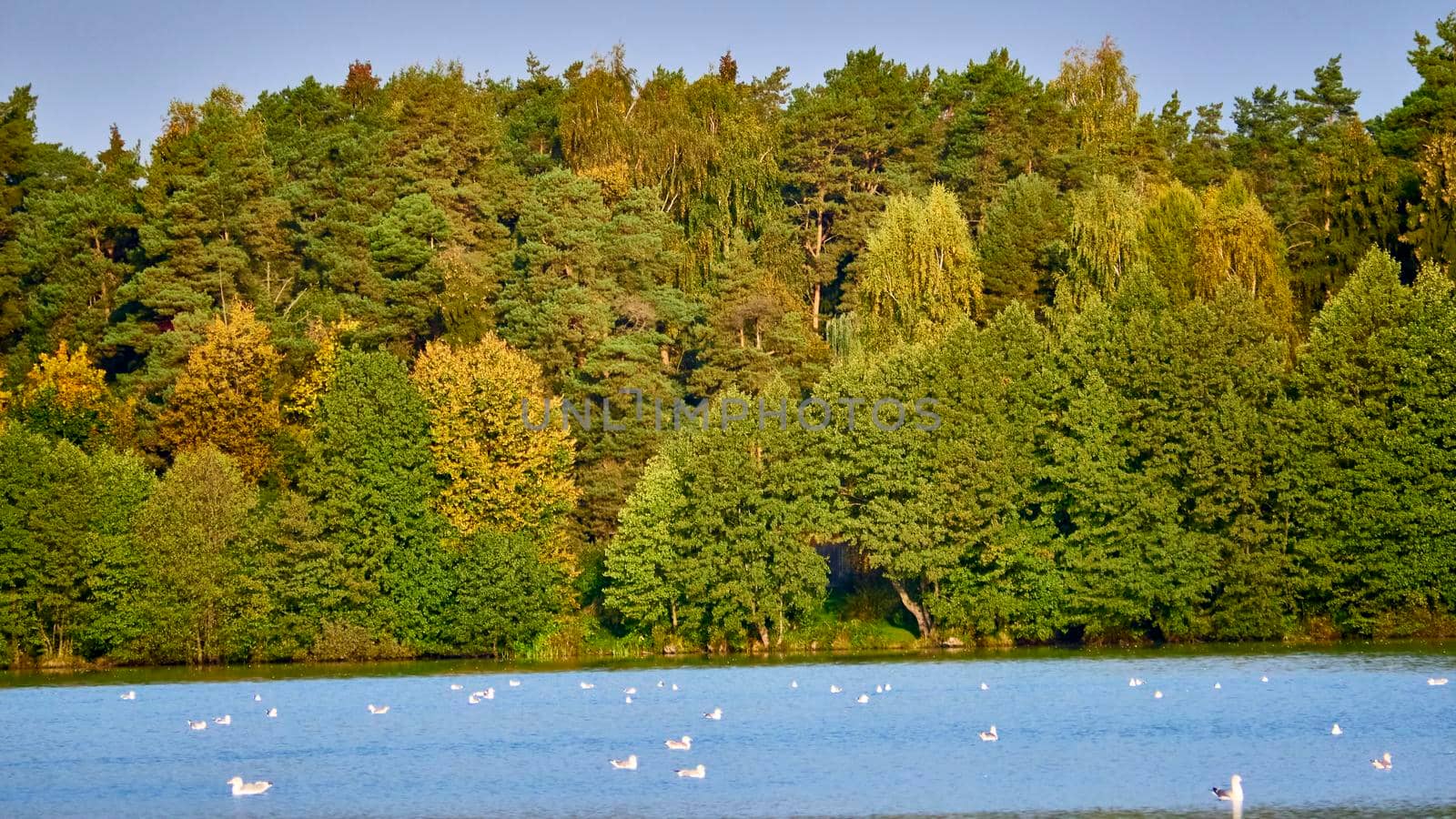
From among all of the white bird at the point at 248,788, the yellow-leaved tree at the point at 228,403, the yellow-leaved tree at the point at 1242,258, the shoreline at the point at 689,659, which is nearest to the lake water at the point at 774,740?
the white bird at the point at 248,788

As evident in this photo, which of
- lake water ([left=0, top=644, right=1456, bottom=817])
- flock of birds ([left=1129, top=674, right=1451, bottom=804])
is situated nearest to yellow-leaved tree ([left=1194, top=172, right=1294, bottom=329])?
lake water ([left=0, top=644, right=1456, bottom=817])

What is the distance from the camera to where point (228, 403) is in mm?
78750

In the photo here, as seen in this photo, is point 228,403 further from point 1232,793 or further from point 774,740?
point 1232,793

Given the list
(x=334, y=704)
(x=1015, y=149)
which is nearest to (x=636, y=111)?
(x=1015, y=149)

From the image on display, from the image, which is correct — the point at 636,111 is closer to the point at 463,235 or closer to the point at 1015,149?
the point at 463,235

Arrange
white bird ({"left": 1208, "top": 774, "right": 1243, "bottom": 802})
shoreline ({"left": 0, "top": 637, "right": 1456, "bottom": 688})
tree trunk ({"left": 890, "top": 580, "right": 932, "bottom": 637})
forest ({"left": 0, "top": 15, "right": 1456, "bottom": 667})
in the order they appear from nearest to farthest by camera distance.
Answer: white bird ({"left": 1208, "top": 774, "right": 1243, "bottom": 802})
shoreline ({"left": 0, "top": 637, "right": 1456, "bottom": 688})
forest ({"left": 0, "top": 15, "right": 1456, "bottom": 667})
tree trunk ({"left": 890, "top": 580, "right": 932, "bottom": 637})

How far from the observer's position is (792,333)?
83938 mm

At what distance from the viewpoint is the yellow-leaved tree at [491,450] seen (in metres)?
72.3

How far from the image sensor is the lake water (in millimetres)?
35344

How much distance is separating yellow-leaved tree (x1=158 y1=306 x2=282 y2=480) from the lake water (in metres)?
16.0

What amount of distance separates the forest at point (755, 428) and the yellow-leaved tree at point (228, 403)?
180 millimetres

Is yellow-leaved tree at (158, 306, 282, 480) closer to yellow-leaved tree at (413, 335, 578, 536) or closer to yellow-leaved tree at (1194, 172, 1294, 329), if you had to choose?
yellow-leaved tree at (413, 335, 578, 536)

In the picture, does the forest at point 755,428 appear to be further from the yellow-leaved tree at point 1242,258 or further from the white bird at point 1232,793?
the white bird at point 1232,793

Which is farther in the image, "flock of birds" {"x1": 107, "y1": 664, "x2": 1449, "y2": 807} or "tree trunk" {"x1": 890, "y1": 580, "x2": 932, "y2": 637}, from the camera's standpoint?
"tree trunk" {"x1": 890, "y1": 580, "x2": 932, "y2": 637}
